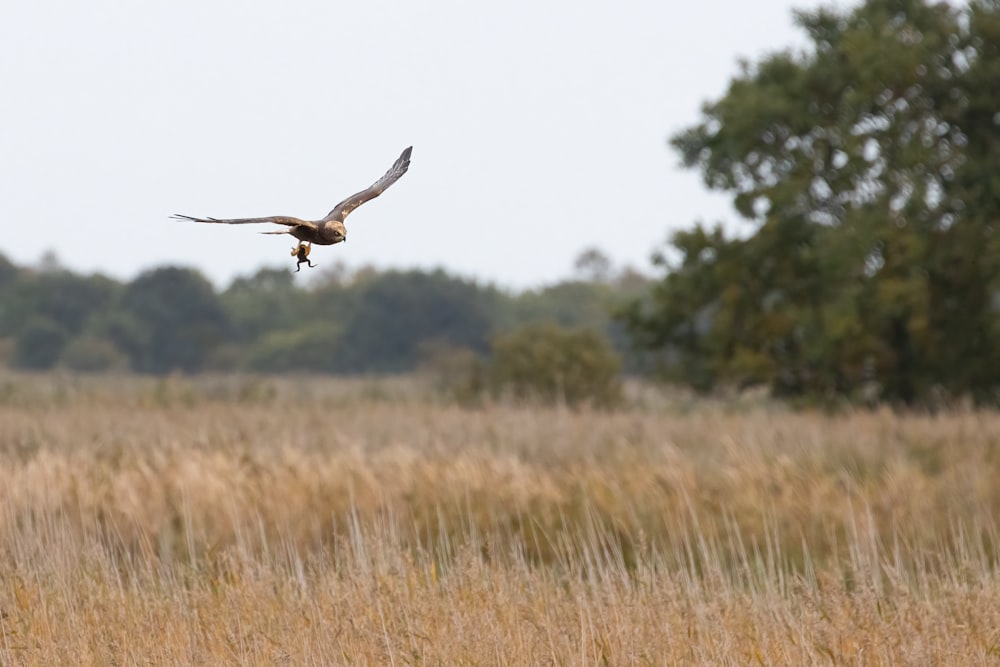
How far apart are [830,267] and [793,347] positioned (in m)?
2.06

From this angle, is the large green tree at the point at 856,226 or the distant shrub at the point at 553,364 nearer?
the large green tree at the point at 856,226

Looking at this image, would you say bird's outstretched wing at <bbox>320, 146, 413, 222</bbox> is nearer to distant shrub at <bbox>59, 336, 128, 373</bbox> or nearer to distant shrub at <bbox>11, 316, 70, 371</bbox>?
distant shrub at <bbox>59, 336, 128, 373</bbox>

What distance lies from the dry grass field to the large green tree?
1.73 metres

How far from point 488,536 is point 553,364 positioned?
2232 cm

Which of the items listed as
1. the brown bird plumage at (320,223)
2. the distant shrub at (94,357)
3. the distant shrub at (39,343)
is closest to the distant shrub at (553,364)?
the brown bird plumage at (320,223)

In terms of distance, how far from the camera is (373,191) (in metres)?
4.49

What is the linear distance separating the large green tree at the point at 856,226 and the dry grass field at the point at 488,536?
173cm

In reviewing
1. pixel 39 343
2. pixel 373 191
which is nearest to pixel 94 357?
pixel 39 343

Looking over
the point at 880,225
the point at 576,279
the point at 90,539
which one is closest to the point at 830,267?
the point at 880,225

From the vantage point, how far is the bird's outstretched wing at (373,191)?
13.7ft

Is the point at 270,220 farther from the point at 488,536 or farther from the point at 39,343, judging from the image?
the point at 39,343

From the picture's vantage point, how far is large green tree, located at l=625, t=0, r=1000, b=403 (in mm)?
21750

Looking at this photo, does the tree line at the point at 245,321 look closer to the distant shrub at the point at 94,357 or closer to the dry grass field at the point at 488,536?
the distant shrub at the point at 94,357

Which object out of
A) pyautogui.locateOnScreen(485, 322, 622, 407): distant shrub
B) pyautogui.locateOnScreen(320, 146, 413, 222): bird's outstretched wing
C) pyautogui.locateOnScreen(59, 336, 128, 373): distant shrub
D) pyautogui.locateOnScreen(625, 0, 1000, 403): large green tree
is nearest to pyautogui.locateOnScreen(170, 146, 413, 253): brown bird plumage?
pyautogui.locateOnScreen(320, 146, 413, 222): bird's outstretched wing
